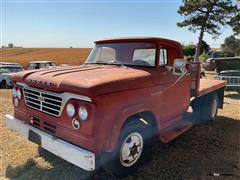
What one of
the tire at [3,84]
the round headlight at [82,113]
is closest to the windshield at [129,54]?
the round headlight at [82,113]

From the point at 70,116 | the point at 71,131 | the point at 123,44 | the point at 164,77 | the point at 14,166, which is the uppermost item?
the point at 123,44

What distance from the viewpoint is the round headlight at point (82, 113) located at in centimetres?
303

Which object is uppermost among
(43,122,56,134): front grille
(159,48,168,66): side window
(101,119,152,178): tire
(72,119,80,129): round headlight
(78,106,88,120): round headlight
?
(159,48,168,66): side window

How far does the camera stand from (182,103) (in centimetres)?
500

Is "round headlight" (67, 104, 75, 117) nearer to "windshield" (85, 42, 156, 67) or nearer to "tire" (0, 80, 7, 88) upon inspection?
"windshield" (85, 42, 156, 67)

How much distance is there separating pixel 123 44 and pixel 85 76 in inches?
54.7

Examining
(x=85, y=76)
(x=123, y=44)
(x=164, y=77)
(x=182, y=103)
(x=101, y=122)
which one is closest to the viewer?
(x=101, y=122)

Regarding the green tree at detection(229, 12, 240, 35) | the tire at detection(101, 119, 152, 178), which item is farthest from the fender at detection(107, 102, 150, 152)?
the green tree at detection(229, 12, 240, 35)

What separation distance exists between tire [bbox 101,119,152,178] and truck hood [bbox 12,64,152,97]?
0.62 meters

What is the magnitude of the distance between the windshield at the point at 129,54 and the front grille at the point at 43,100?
141cm

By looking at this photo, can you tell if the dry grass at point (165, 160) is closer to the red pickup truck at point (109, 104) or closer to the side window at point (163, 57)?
the red pickup truck at point (109, 104)

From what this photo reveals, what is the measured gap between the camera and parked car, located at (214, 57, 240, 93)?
11099 millimetres

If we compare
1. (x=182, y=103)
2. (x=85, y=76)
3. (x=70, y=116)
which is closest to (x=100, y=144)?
(x=70, y=116)

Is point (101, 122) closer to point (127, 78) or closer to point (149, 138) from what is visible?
point (127, 78)
